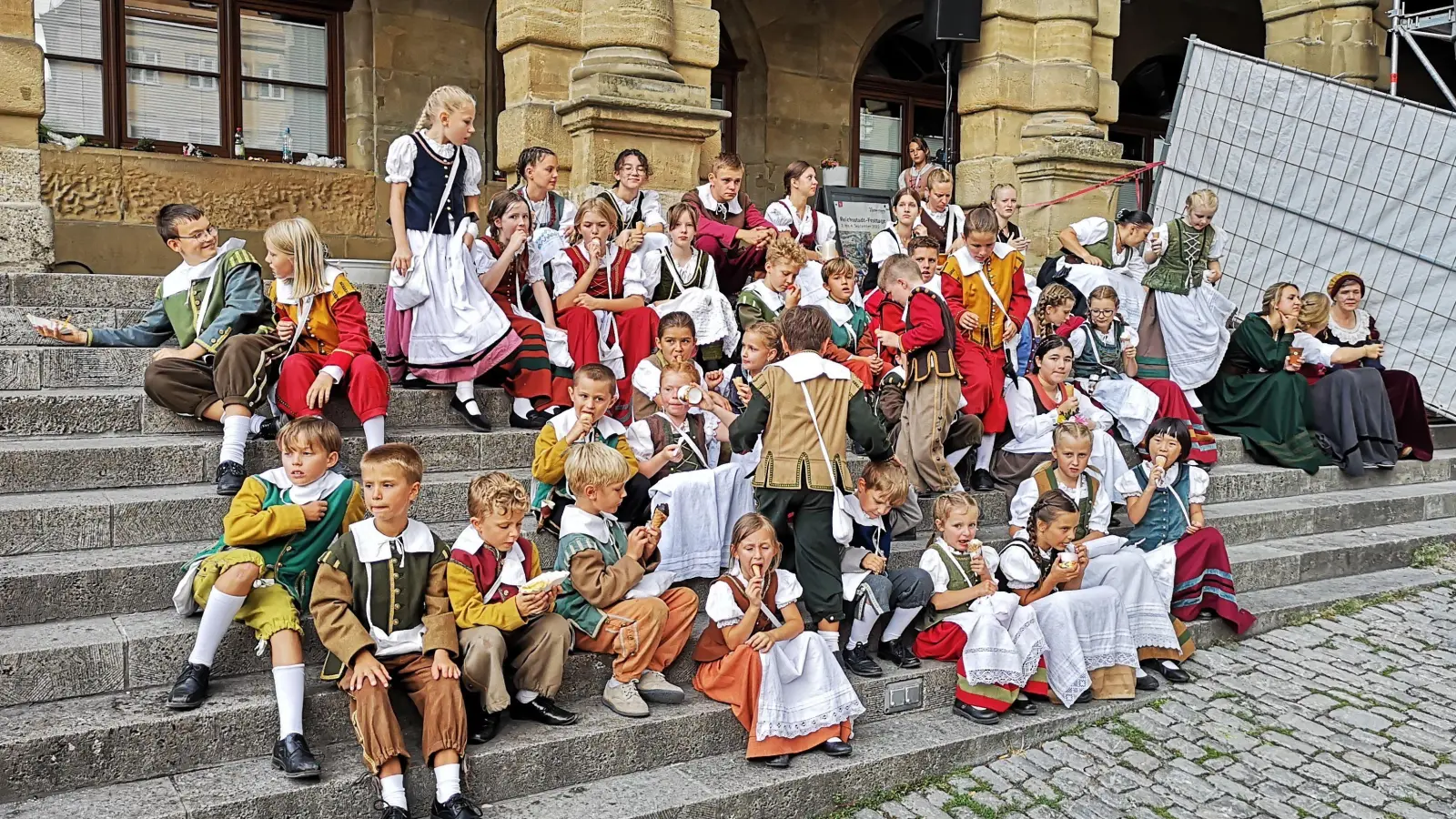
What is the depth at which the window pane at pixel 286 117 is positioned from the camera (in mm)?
9992

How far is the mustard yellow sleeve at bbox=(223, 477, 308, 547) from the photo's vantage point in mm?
3922

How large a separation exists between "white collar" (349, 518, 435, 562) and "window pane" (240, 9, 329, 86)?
24.2ft

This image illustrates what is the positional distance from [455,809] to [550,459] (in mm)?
1483

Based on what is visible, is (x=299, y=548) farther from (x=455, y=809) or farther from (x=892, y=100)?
(x=892, y=100)

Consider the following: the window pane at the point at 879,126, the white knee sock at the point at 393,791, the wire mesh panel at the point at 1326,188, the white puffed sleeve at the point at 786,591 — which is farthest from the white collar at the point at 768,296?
the window pane at the point at 879,126

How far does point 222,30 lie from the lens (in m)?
9.86

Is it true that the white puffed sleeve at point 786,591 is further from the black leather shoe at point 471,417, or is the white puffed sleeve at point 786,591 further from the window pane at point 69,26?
the window pane at point 69,26

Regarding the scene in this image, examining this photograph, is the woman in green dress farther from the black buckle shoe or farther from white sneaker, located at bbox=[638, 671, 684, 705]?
white sneaker, located at bbox=[638, 671, 684, 705]

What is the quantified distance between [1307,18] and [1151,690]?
9801 mm

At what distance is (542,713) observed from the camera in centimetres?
411

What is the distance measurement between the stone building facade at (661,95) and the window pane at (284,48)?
0.16 m

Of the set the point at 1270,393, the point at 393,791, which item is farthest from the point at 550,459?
the point at 1270,393

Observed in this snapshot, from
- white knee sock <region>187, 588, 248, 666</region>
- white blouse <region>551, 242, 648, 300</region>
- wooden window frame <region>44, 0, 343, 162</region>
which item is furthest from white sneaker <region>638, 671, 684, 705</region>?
wooden window frame <region>44, 0, 343, 162</region>

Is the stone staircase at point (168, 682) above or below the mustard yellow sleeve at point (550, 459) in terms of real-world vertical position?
below
